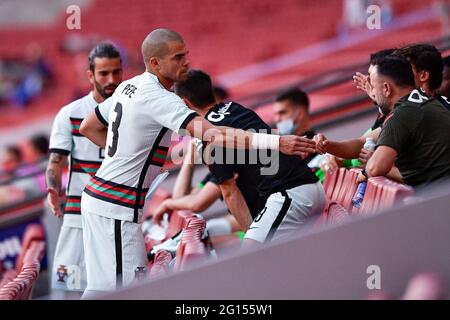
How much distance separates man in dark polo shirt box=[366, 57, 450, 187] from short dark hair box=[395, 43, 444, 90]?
36 centimetres

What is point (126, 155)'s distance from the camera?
456 cm

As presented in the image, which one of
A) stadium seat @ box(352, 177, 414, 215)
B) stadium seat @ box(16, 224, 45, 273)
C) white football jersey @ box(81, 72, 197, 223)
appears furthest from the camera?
stadium seat @ box(16, 224, 45, 273)

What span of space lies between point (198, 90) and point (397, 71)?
1280 mm

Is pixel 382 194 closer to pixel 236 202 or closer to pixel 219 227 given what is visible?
pixel 236 202

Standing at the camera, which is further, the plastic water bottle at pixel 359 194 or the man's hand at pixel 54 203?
the man's hand at pixel 54 203

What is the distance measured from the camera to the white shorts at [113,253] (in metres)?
4.59

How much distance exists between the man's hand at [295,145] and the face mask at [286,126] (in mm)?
2809

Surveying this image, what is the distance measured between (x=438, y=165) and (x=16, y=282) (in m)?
2.58

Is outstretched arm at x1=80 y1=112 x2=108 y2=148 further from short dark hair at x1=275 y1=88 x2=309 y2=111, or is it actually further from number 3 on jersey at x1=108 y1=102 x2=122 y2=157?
short dark hair at x1=275 y1=88 x2=309 y2=111

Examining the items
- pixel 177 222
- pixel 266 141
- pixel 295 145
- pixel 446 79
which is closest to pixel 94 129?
pixel 177 222

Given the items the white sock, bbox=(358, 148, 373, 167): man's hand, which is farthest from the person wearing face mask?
bbox=(358, 148, 373, 167): man's hand

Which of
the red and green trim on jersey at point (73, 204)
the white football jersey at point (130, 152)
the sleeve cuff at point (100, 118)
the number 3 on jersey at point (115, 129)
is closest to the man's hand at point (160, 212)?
the red and green trim on jersey at point (73, 204)

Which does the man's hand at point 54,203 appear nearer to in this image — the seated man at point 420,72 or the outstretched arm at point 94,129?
the outstretched arm at point 94,129

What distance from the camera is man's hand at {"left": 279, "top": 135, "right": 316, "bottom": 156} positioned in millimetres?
4027
